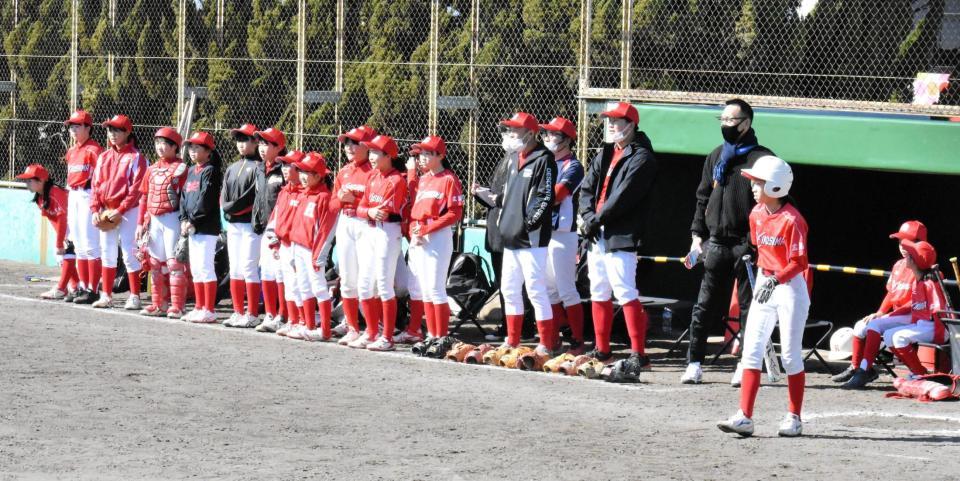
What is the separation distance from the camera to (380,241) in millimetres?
11805

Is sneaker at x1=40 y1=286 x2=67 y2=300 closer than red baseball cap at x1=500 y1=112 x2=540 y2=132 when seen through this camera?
No

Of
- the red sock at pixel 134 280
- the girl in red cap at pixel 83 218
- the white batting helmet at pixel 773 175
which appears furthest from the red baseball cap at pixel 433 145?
the girl in red cap at pixel 83 218

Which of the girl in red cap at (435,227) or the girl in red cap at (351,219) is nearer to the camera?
the girl in red cap at (435,227)

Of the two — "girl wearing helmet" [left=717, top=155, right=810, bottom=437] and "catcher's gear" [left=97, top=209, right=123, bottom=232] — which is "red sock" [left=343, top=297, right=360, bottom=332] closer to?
"catcher's gear" [left=97, top=209, right=123, bottom=232]

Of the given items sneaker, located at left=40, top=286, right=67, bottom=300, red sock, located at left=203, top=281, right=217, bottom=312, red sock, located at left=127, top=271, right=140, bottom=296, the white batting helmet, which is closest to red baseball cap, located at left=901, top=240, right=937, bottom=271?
the white batting helmet

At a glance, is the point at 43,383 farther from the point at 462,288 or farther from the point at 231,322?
the point at 462,288

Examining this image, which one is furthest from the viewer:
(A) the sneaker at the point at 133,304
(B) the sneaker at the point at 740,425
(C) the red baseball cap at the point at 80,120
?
(C) the red baseball cap at the point at 80,120

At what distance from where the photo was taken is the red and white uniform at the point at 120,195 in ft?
45.4

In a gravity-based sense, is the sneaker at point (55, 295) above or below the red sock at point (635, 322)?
below

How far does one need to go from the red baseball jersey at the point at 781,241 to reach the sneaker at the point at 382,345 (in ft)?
13.7

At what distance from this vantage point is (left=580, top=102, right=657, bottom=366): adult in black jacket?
10477mm

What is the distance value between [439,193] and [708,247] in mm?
2376

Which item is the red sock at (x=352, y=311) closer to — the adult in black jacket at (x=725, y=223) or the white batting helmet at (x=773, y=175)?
the adult in black jacket at (x=725, y=223)

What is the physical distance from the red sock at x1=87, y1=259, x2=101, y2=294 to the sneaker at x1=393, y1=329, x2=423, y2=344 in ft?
12.0
